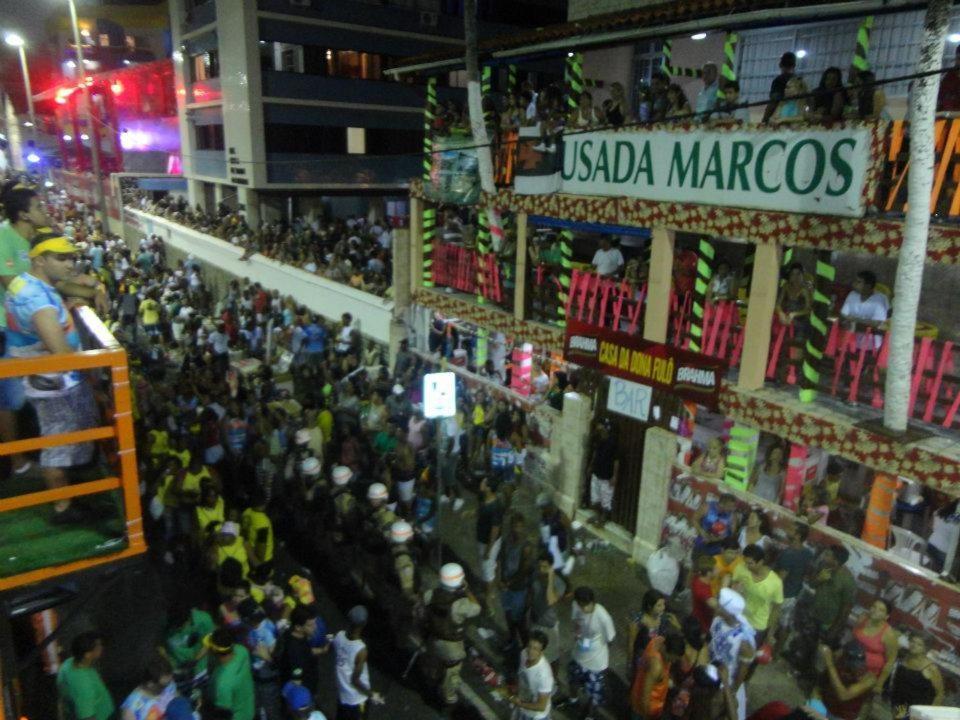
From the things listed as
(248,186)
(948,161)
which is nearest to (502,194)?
(948,161)

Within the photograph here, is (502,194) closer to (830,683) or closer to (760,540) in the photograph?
(760,540)

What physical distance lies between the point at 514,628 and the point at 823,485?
169 inches

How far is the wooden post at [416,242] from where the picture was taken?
47.5ft

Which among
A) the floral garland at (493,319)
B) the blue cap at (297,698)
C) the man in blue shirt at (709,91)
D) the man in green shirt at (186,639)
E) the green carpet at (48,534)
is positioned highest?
the man in blue shirt at (709,91)

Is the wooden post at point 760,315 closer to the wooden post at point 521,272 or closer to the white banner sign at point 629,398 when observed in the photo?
the white banner sign at point 629,398

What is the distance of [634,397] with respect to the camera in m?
10.0

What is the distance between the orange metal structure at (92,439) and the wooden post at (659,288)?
7468 millimetres

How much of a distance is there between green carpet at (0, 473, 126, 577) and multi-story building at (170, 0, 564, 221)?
2430 centimetres

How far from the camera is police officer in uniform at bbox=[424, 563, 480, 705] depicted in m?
6.68

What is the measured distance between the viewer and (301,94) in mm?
26906

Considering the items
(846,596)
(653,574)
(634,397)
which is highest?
(634,397)

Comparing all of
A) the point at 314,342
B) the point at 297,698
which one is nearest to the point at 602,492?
the point at 297,698

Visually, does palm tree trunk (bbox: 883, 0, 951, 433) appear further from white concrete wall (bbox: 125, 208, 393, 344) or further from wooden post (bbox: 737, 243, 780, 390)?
white concrete wall (bbox: 125, 208, 393, 344)

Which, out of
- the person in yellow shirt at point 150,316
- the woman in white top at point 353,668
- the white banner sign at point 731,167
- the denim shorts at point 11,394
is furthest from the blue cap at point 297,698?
the person in yellow shirt at point 150,316
